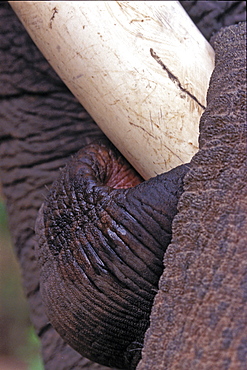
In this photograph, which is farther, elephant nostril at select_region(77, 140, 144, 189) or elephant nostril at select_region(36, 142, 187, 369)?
elephant nostril at select_region(77, 140, 144, 189)

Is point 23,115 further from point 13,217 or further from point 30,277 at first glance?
point 30,277

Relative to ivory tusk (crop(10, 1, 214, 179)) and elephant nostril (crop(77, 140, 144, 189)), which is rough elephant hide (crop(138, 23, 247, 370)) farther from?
elephant nostril (crop(77, 140, 144, 189))

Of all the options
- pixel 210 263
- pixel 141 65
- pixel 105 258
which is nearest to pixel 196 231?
pixel 210 263

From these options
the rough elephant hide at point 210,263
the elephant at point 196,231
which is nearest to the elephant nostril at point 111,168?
the elephant at point 196,231

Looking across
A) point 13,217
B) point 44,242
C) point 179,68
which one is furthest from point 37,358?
point 179,68

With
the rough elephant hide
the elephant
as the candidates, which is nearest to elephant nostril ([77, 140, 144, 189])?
the elephant
